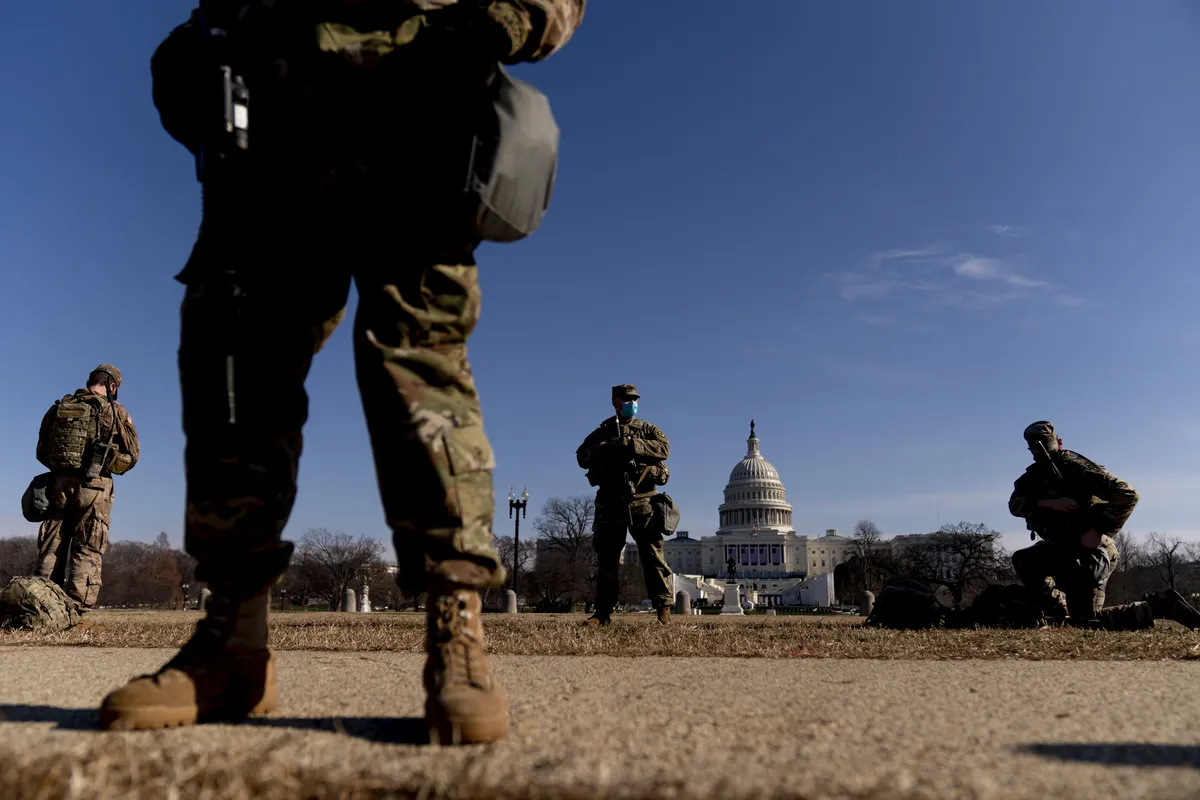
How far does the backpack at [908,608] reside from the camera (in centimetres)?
762

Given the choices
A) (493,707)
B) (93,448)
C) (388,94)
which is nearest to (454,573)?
(493,707)

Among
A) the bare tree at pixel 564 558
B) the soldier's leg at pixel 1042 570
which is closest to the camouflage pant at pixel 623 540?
the soldier's leg at pixel 1042 570

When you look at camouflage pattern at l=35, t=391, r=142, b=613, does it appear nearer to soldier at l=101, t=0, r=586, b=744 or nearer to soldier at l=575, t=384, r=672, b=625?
soldier at l=575, t=384, r=672, b=625

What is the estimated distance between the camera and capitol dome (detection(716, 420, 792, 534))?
107 metres

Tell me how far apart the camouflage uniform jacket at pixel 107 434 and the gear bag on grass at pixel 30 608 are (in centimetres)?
159

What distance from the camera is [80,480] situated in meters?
7.86

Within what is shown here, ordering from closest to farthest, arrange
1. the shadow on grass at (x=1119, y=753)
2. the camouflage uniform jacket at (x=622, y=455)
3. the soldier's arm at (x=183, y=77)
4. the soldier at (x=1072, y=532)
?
the shadow on grass at (x=1119, y=753) < the soldier's arm at (x=183, y=77) < the soldier at (x=1072, y=532) < the camouflage uniform jacket at (x=622, y=455)

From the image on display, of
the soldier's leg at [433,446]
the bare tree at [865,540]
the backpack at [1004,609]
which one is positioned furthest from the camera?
the bare tree at [865,540]

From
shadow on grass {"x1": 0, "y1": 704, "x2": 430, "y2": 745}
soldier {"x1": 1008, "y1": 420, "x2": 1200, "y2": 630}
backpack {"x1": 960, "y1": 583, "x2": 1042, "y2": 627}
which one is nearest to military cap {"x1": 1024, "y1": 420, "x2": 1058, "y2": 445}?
soldier {"x1": 1008, "y1": 420, "x2": 1200, "y2": 630}

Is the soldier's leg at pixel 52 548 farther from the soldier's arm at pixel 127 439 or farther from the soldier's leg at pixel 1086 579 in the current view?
the soldier's leg at pixel 1086 579

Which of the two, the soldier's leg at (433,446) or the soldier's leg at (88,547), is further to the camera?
the soldier's leg at (88,547)

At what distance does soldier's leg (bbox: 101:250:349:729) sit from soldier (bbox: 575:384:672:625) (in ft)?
24.2

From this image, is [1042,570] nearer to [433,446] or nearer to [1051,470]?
[1051,470]

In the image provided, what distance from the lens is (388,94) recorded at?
1888mm
